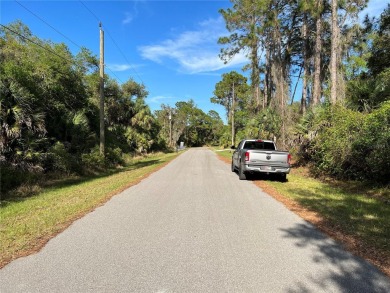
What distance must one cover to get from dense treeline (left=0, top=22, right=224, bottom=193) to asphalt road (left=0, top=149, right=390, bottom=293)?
6416 mm

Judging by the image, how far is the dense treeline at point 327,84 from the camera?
1151 centimetres

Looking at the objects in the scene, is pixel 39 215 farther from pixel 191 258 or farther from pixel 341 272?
pixel 341 272

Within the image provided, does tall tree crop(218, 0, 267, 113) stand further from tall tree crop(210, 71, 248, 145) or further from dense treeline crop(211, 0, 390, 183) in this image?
tall tree crop(210, 71, 248, 145)

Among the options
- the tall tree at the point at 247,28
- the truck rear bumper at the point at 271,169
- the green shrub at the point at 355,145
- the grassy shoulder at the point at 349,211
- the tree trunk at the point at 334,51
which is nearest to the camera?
the grassy shoulder at the point at 349,211

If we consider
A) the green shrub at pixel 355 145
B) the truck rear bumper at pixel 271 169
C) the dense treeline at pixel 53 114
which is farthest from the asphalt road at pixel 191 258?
the dense treeline at pixel 53 114

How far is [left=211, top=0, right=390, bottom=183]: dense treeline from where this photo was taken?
1151cm

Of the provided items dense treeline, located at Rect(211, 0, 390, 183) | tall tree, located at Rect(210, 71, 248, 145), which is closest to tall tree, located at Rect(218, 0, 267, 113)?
dense treeline, located at Rect(211, 0, 390, 183)

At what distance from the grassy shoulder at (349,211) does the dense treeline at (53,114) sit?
9301 mm

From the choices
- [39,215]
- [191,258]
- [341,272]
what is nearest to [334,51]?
[341,272]

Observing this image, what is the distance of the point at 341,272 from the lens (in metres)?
4.00

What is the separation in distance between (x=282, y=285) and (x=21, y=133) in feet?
37.6

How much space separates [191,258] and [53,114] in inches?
681

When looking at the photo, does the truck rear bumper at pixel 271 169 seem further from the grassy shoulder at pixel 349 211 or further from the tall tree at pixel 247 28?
the tall tree at pixel 247 28

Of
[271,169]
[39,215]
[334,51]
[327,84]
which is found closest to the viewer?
[39,215]
